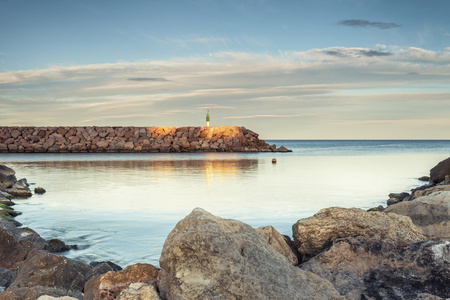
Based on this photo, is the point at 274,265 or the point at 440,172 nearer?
the point at 274,265

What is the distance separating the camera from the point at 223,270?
9.23ft

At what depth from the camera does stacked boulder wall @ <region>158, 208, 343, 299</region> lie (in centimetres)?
275

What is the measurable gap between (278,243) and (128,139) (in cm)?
3952

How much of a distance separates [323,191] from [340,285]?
10.4 meters

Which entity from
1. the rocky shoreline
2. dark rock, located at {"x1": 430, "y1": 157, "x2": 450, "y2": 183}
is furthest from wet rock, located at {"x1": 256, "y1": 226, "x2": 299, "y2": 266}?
dark rock, located at {"x1": 430, "y1": 157, "x2": 450, "y2": 183}

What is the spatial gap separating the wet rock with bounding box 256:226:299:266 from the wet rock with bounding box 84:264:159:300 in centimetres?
133

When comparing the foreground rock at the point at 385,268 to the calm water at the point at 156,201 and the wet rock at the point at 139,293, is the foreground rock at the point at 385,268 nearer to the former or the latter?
the wet rock at the point at 139,293

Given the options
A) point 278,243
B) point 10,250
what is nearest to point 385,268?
point 278,243

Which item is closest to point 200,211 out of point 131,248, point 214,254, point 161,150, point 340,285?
point 214,254

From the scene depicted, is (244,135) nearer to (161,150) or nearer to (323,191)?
(161,150)

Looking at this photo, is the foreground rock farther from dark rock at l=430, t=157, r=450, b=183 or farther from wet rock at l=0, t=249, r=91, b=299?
dark rock at l=430, t=157, r=450, b=183

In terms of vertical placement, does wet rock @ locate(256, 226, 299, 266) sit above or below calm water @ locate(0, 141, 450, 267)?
above

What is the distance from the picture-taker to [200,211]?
11.1ft

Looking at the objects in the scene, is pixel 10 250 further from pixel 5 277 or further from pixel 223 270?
pixel 223 270
